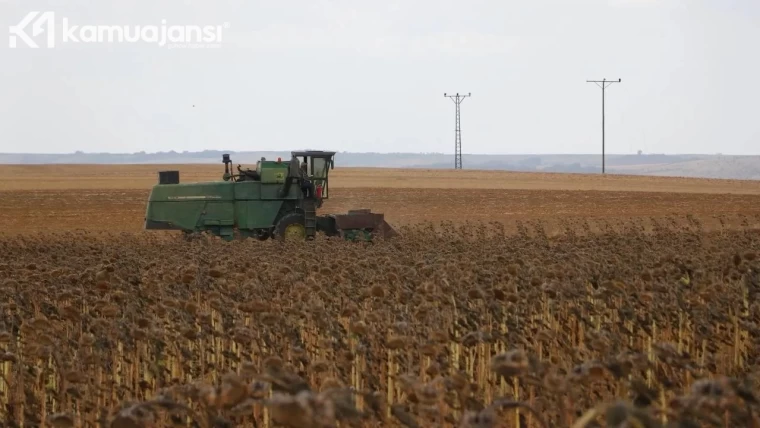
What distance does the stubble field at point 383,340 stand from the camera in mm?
4324

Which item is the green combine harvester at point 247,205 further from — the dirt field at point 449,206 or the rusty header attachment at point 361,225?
the dirt field at point 449,206

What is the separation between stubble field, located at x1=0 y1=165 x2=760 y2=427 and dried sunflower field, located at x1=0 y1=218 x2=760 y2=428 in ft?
0.09

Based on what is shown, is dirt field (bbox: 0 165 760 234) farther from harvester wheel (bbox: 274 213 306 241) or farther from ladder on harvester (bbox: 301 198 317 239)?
harvester wheel (bbox: 274 213 306 241)

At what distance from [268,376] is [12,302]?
7497mm

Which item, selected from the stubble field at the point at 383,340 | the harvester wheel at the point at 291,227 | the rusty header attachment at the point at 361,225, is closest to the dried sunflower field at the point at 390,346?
the stubble field at the point at 383,340

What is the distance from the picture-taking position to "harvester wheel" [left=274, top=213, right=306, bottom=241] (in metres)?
23.7

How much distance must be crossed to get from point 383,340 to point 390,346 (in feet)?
4.84

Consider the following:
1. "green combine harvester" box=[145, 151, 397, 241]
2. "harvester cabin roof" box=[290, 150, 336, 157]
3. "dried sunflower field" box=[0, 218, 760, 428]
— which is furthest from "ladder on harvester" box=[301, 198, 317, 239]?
"dried sunflower field" box=[0, 218, 760, 428]

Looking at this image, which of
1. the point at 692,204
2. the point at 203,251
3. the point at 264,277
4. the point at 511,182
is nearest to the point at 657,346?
the point at 264,277

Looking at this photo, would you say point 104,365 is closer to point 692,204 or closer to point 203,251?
point 203,251

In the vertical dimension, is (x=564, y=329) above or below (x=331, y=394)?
below

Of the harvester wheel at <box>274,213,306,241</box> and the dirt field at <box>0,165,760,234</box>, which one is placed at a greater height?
the harvester wheel at <box>274,213,306,241</box>

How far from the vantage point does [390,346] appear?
21.1 ft

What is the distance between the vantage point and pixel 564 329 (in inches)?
377
